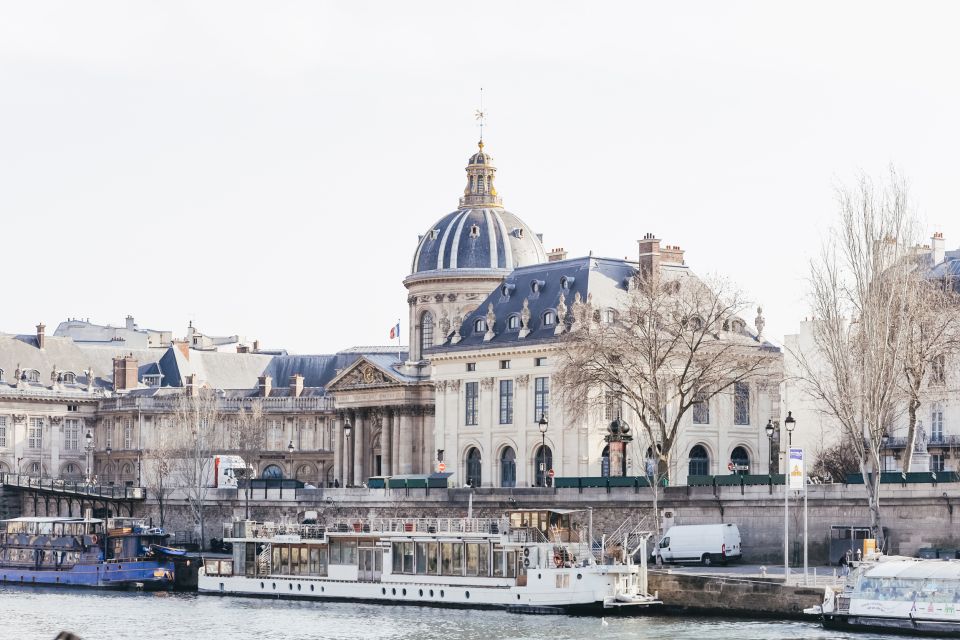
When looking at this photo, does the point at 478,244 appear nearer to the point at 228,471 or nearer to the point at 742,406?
the point at 228,471

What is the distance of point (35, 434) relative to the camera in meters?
144

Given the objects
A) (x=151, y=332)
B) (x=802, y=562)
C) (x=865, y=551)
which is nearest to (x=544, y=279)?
(x=802, y=562)

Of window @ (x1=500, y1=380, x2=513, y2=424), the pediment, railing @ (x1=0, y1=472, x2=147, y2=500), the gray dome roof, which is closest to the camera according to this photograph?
railing @ (x1=0, y1=472, x2=147, y2=500)

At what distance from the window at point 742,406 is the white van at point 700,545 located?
2909 cm

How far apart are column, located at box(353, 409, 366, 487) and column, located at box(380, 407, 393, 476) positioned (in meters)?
2.60

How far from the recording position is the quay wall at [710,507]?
2808 inches

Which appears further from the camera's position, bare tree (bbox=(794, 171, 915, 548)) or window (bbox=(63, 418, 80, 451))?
window (bbox=(63, 418, 80, 451))

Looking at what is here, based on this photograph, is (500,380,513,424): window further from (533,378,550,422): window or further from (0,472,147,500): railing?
(0,472,147,500): railing

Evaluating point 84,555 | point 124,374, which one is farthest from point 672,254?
point 124,374

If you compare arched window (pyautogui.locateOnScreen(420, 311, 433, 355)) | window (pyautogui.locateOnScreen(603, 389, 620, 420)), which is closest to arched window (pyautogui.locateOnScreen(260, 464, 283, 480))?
arched window (pyautogui.locateOnScreen(420, 311, 433, 355))

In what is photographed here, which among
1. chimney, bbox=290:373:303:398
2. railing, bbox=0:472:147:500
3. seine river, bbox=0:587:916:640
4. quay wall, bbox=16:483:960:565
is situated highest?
chimney, bbox=290:373:303:398

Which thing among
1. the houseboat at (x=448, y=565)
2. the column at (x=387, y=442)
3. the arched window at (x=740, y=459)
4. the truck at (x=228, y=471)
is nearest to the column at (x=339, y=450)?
the column at (x=387, y=442)

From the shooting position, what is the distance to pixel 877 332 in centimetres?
6938

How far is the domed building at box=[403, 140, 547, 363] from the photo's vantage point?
400 feet
